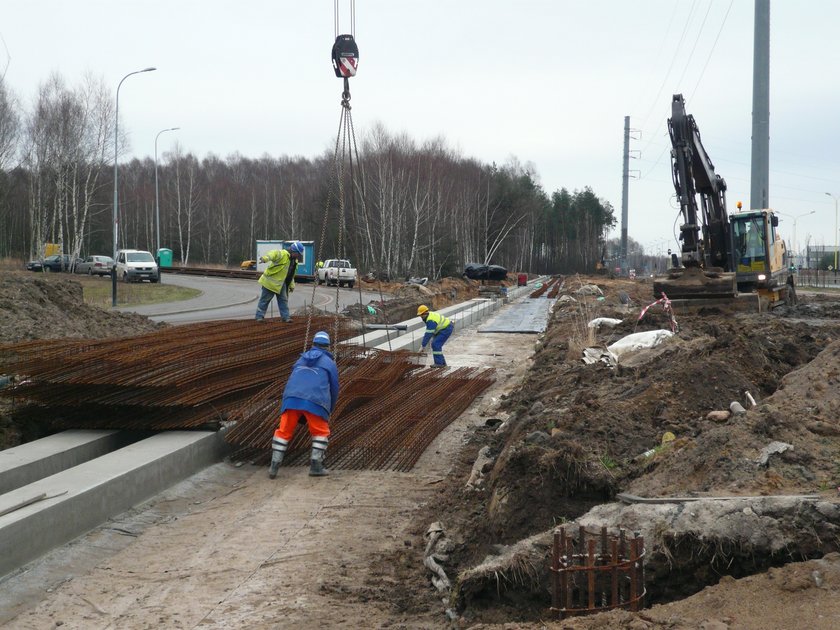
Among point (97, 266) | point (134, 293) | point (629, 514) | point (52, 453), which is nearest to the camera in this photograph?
point (629, 514)

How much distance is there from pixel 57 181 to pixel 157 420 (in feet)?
133

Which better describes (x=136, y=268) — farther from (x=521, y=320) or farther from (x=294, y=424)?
(x=294, y=424)

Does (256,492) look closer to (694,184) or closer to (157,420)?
(157,420)

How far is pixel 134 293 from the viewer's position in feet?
104

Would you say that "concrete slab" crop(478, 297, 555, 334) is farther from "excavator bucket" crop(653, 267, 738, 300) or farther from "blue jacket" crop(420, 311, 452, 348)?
"blue jacket" crop(420, 311, 452, 348)

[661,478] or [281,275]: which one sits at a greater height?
[281,275]

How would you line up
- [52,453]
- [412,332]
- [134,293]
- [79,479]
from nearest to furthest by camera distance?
[79,479] → [52,453] → [412,332] → [134,293]

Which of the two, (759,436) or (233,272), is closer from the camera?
(759,436)

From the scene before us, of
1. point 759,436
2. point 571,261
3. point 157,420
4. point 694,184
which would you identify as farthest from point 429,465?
point 571,261

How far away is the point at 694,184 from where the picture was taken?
20.6m

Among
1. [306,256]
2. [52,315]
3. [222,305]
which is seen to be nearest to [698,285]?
[52,315]

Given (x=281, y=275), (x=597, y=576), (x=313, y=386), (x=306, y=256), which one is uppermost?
(x=306, y=256)

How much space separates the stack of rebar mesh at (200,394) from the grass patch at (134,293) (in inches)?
716

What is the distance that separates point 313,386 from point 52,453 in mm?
2476
